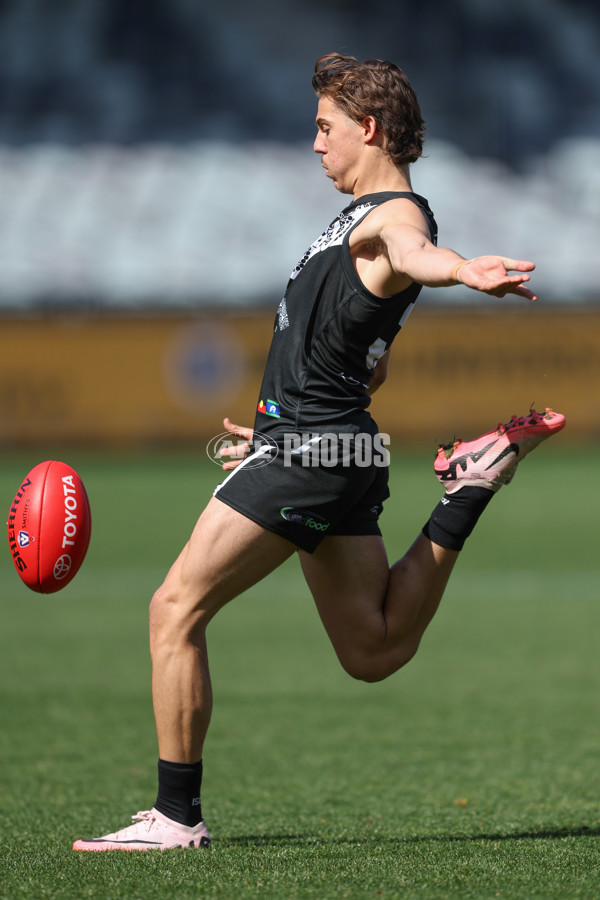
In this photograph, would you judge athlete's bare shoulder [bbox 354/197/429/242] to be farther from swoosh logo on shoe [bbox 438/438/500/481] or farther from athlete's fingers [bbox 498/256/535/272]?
swoosh logo on shoe [bbox 438/438/500/481]

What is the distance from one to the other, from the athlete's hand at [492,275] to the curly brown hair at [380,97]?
785 millimetres

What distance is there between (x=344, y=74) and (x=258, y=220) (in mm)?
18332

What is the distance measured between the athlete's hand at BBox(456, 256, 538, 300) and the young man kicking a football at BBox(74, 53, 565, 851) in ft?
1.40

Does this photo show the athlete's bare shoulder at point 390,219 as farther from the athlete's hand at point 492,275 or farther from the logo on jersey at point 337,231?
the athlete's hand at point 492,275

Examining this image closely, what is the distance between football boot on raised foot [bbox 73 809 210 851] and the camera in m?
3.38

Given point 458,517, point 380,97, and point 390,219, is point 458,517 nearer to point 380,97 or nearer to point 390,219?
point 390,219

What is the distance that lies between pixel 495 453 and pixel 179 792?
1.37 meters

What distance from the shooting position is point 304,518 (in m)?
3.34

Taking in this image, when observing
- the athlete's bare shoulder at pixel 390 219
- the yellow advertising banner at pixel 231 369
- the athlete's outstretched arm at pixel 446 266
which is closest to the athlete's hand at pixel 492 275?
the athlete's outstretched arm at pixel 446 266

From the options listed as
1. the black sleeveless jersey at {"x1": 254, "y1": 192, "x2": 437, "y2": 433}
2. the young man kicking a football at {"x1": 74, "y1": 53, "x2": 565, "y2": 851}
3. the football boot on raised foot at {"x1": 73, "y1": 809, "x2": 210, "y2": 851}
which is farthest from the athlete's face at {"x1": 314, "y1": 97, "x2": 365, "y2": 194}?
the football boot on raised foot at {"x1": 73, "y1": 809, "x2": 210, "y2": 851}

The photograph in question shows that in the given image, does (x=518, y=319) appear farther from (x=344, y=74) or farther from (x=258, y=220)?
(x=344, y=74)

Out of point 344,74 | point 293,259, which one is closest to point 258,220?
point 293,259

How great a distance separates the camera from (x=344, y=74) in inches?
134

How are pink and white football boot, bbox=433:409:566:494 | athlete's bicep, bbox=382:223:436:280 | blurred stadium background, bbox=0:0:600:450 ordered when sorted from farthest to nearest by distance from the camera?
blurred stadium background, bbox=0:0:600:450 < pink and white football boot, bbox=433:409:566:494 < athlete's bicep, bbox=382:223:436:280
